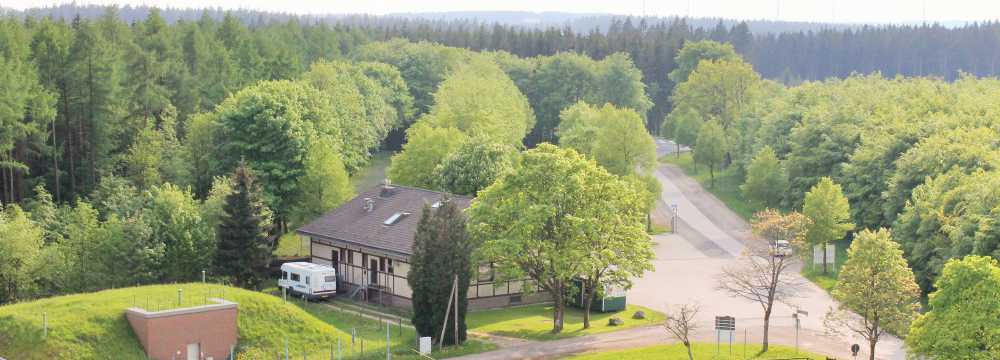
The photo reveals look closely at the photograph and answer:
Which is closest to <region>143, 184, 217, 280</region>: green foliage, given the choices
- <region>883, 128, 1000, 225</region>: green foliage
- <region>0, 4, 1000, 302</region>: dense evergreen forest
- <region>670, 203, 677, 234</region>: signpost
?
<region>0, 4, 1000, 302</region>: dense evergreen forest

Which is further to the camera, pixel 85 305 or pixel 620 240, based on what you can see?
pixel 620 240

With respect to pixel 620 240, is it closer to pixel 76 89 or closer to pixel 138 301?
pixel 138 301

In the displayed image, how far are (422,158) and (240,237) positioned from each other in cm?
2075

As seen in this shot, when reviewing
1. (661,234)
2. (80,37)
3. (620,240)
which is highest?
(80,37)

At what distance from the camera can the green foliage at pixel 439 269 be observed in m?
50.2

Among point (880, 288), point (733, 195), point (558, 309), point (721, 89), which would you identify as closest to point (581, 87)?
point (721, 89)

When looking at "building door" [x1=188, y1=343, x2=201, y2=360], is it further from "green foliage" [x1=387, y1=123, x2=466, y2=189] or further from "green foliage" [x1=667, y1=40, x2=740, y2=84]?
"green foliage" [x1=667, y1=40, x2=740, y2=84]

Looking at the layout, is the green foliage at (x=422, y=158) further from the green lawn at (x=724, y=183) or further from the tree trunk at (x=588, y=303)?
the green lawn at (x=724, y=183)

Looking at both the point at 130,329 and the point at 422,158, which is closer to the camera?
the point at 130,329

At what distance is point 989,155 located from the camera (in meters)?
68.6

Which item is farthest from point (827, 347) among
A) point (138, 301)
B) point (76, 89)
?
point (76, 89)

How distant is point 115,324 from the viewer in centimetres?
4666

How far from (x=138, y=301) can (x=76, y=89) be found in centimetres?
3226

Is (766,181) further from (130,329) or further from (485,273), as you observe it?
(130,329)
